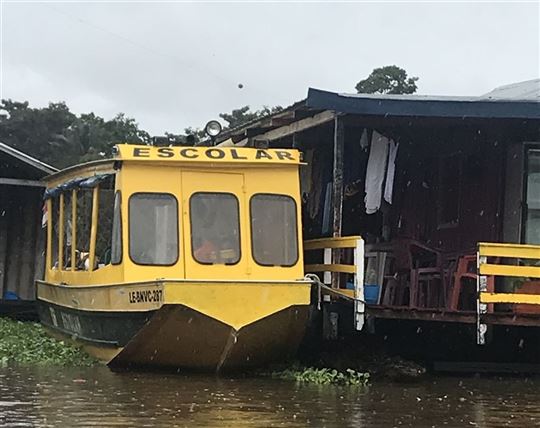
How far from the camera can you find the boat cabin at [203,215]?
1148cm

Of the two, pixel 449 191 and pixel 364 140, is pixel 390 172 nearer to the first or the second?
pixel 364 140

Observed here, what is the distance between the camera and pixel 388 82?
42.4 m

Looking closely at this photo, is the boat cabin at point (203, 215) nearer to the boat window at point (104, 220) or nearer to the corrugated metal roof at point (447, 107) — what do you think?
the boat window at point (104, 220)

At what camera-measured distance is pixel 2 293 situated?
19.7 meters

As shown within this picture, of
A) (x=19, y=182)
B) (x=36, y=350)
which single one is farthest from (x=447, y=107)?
(x=19, y=182)

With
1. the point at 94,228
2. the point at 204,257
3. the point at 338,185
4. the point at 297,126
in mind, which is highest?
the point at 297,126

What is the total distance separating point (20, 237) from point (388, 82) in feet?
82.3

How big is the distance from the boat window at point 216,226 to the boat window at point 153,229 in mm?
233

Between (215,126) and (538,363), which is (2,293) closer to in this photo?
(215,126)

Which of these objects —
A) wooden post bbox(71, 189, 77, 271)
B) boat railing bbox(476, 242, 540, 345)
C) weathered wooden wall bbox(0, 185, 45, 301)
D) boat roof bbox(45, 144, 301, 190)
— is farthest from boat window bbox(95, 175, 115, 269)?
weathered wooden wall bbox(0, 185, 45, 301)

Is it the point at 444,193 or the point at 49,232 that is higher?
the point at 444,193

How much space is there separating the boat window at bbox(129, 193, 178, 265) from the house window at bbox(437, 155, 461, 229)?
493 cm

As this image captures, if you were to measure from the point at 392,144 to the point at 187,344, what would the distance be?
14.6 ft

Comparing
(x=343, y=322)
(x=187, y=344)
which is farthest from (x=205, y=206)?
(x=343, y=322)
